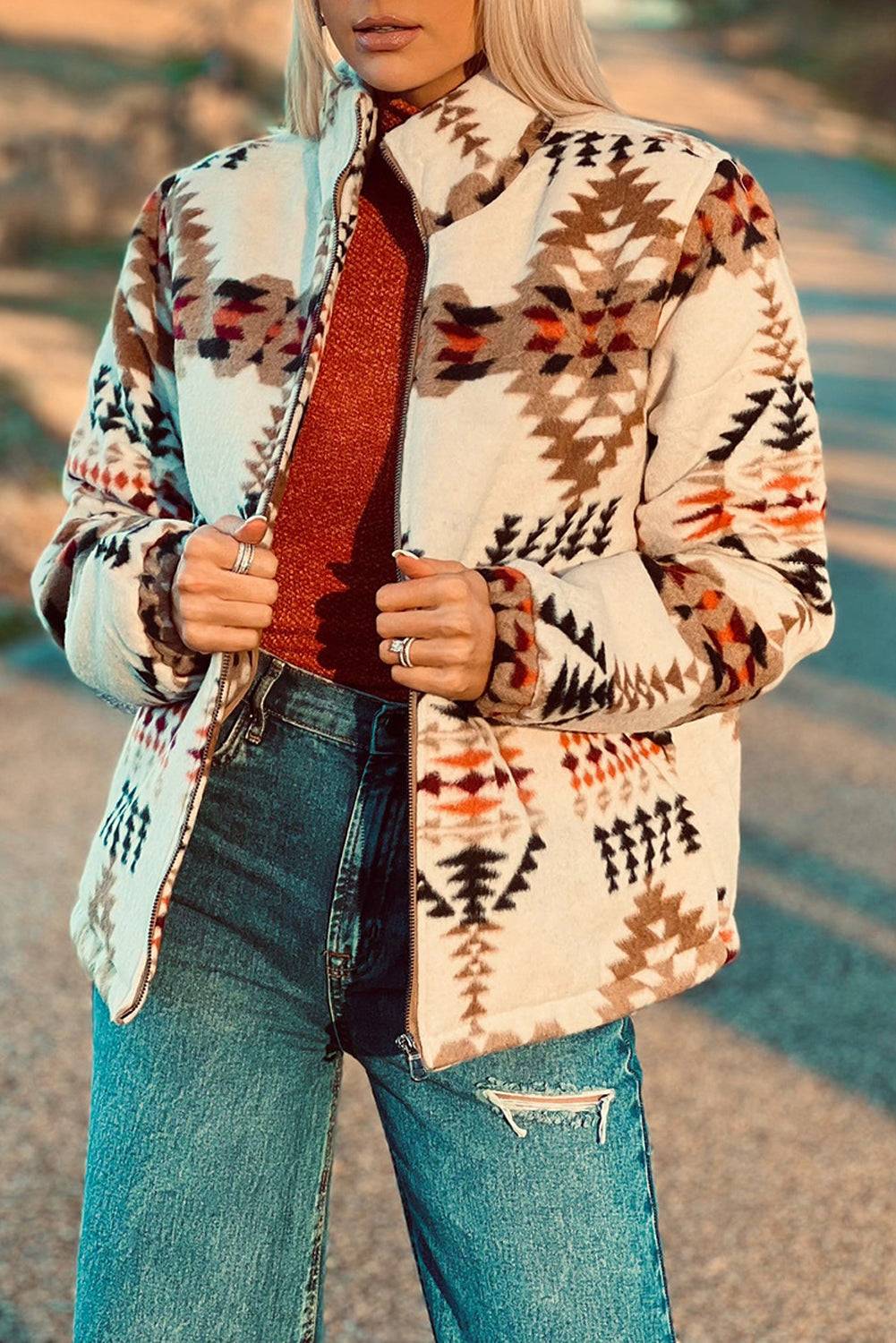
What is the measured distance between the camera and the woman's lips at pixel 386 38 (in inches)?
66.9

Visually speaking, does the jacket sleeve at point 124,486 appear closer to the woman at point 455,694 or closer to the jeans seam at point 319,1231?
the woman at point 455,694

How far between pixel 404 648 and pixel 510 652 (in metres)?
0.10

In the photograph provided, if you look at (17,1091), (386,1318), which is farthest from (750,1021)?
(17,1091)

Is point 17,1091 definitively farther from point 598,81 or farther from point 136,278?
point 598,81

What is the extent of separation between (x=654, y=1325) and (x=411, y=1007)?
1.19ft

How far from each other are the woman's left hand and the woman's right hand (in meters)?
0.13

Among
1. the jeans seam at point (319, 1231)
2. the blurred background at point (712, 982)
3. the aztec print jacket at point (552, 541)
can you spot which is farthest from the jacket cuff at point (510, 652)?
the blurred background at point (712, 982)

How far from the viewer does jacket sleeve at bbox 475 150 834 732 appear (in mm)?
1534

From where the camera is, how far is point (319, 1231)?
169 cm

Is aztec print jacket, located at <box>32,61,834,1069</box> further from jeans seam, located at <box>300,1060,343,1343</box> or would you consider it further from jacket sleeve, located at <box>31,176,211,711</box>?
jeans seam, located at <box>300,1060,343,1343</box>

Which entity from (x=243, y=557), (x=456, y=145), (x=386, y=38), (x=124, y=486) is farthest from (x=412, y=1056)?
(x=386, y=38)

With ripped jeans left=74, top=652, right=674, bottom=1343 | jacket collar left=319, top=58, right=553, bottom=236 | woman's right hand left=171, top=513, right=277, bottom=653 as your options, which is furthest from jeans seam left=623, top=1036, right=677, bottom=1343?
jacket collar left=319, top=58, right=553, bottom=236

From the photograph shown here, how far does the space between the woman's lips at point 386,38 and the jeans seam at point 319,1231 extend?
1023mm

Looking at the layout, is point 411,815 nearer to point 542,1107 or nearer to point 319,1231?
point 542,1107
